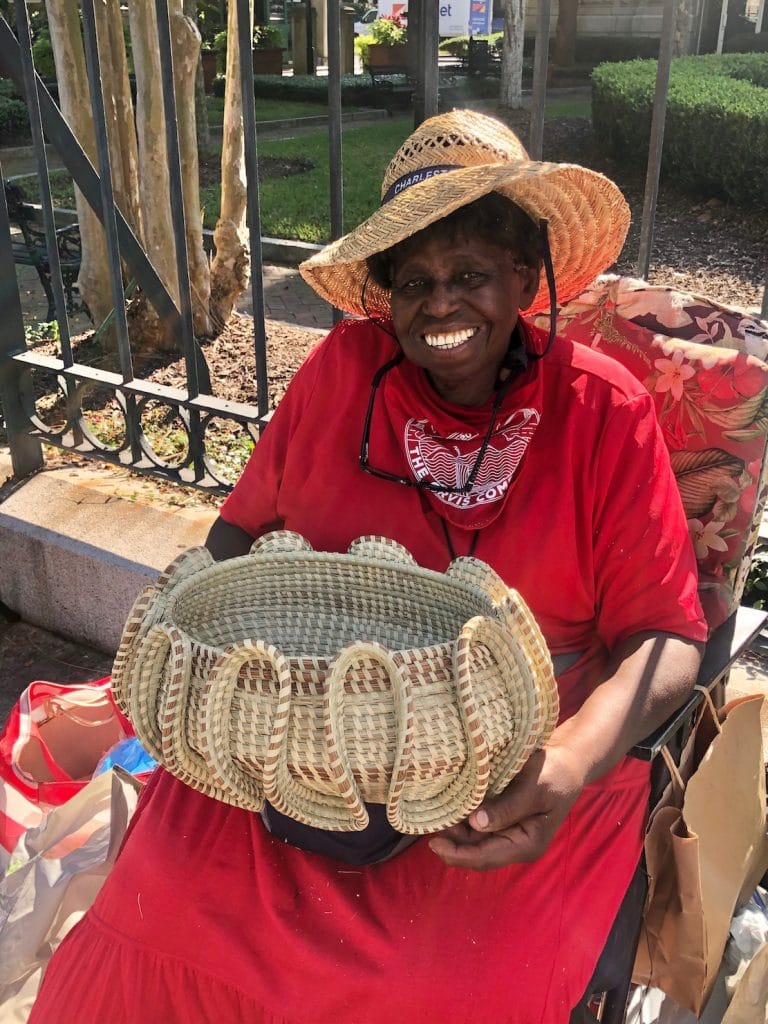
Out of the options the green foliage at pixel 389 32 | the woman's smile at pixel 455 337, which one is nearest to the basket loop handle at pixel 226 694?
the woman's smile at pixel 455 337

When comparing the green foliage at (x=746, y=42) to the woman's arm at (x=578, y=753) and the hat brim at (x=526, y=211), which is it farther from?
the woman's arm at (x=578, y=753)

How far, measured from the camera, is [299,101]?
2005cm

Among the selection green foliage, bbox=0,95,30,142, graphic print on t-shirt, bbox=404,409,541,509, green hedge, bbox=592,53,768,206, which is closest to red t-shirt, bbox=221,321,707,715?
graphic print on t-shirt, bbox=404,409,541,509

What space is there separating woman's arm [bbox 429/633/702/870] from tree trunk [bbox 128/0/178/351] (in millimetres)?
3746

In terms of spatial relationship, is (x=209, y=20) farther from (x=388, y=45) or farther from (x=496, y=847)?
(x=496, y=847)

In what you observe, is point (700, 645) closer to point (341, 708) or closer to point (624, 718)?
point (624, 718)

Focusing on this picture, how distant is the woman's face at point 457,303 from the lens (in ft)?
5.67

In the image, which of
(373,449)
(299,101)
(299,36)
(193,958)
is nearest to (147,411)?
(373,449)

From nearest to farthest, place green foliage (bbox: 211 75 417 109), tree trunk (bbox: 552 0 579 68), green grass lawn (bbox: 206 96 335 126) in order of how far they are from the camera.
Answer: green grass lawn (bbox: 206 96 335 126) → green foliage (bbox: 211 75 417 109) → tree trunk (bbox: 552 0 579 68)

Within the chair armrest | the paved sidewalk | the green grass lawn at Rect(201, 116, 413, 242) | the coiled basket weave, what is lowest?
the paved sidewalk

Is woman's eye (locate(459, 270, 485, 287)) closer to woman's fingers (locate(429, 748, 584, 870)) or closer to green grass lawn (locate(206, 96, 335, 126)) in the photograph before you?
woman's fingers (locate(429, 748, 584, 870))

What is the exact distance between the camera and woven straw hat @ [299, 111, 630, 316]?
164 cm

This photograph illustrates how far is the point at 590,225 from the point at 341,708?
1191 millimetres

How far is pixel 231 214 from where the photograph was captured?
5.53 m
